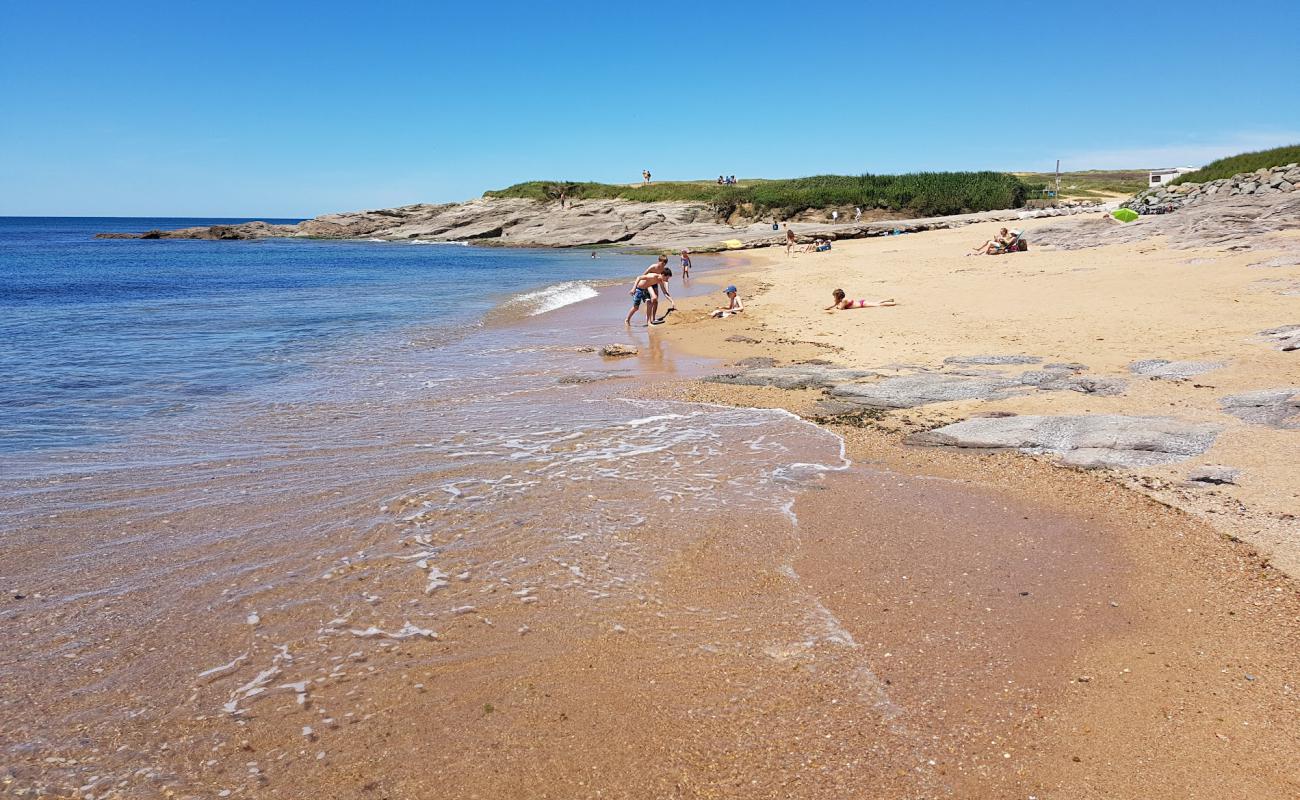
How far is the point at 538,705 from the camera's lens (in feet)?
12.7

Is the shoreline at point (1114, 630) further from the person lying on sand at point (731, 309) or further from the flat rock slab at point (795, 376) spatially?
the person lying on sand at point (731, 309)

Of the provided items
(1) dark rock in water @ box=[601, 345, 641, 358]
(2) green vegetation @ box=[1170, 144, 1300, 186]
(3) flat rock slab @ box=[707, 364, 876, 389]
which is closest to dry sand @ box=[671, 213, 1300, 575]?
(3) flat rock slab @ box=[707, 364, 876, 389]

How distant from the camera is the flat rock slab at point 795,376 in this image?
34.9ft

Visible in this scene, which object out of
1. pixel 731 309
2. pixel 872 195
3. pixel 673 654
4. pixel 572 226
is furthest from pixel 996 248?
pixel 572 226

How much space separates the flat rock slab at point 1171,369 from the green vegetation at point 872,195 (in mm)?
61533

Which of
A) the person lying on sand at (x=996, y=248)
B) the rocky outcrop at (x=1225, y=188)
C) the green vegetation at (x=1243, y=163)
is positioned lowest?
the person lying on sand at (x=996, y=248)

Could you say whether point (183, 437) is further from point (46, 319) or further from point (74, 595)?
point (46, 319)

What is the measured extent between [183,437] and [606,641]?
691 cm

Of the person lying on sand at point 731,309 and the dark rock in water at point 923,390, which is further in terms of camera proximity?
the person lying on sand at point 731,309

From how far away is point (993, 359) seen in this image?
10953 millimetres

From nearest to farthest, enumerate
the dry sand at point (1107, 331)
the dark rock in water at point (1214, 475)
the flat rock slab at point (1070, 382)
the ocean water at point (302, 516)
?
the ocean water at point (302, 516) < the dark rock in water at point (1214, 475) < the dry sand at point (1107, 331) < the flat rock slab at point (1070, 382)

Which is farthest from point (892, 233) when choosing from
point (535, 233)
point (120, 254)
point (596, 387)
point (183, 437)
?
point (120, 254)

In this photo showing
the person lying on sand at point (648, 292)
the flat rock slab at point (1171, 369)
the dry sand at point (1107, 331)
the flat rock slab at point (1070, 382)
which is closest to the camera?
the dry sand at point (1107, 331)

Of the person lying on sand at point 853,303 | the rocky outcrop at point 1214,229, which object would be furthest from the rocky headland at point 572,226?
the person lying on sand at point 853,303
